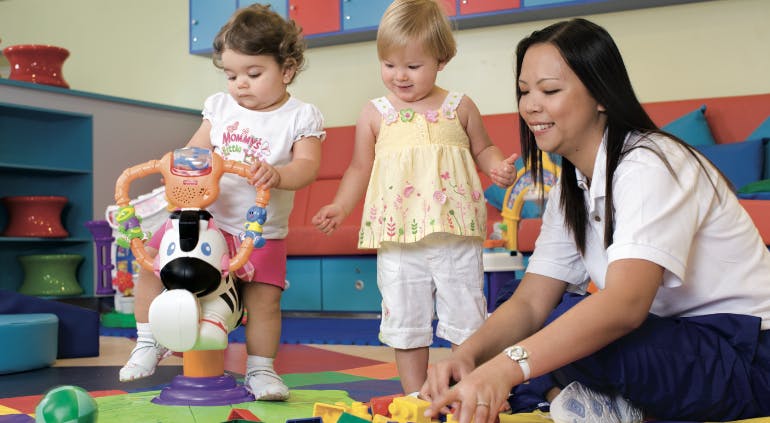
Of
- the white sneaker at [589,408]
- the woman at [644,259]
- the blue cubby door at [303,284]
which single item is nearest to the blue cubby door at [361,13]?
the blue cubby door at [303,284]

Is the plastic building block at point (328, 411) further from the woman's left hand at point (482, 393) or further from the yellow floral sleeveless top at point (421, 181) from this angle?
the yellow floral sleeveless top at point (421, 181)

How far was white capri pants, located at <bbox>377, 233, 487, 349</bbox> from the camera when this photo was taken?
81.4 inches

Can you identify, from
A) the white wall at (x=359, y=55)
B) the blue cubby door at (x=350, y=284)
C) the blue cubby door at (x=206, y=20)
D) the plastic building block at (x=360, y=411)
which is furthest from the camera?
the blue cubby door at (x=206, y=20)

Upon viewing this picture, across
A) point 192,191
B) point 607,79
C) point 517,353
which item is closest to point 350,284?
point 192,191

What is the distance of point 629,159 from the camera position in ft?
4.58

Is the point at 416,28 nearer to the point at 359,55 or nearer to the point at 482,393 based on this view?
the point at 482,393

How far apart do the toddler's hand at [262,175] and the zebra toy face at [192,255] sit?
0.14 metres

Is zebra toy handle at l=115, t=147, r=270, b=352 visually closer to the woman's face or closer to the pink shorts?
the pink shorts

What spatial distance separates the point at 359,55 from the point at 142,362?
3183 mm

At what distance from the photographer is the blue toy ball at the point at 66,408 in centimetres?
135

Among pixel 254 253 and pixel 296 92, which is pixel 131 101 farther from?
pixel 254 253

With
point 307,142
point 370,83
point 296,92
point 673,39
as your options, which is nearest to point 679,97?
point 673,39

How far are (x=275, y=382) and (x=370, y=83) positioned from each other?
3.07m

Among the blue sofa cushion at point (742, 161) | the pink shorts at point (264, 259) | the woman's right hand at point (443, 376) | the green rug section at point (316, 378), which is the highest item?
the blue sofa cushion at point (742, 161)
